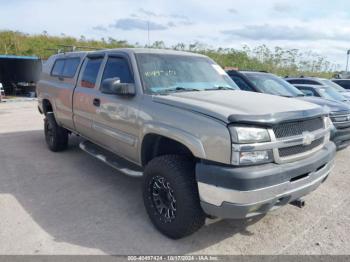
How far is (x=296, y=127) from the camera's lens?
308 centimetres

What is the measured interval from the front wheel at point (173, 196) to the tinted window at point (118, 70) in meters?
1.27

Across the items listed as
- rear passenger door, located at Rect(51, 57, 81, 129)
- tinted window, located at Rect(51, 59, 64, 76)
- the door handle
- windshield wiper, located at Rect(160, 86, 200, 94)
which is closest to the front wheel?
windshield wiper, located at Rect(160, 86, 200, 94)

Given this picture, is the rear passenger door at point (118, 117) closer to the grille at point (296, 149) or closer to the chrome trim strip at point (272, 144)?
the chrome trim strip at point (272, 144)

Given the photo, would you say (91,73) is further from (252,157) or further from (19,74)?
(19,74)

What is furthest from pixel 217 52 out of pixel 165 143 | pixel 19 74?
pixel 165 143

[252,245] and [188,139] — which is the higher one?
[188,139]

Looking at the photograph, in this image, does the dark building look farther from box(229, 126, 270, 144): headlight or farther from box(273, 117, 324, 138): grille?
box(229, 126, 270, 144): headlight

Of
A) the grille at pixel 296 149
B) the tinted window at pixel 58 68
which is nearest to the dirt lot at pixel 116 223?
the grille at pixel 296 149

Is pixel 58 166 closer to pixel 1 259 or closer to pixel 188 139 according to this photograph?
pixel 1 259

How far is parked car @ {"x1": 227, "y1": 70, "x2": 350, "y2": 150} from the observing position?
20.0 ft

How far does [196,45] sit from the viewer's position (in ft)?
103

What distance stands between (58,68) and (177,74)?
3.30 metres

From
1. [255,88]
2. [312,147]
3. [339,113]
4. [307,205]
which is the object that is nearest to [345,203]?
[307,205]

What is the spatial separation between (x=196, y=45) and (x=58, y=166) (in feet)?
90.0
